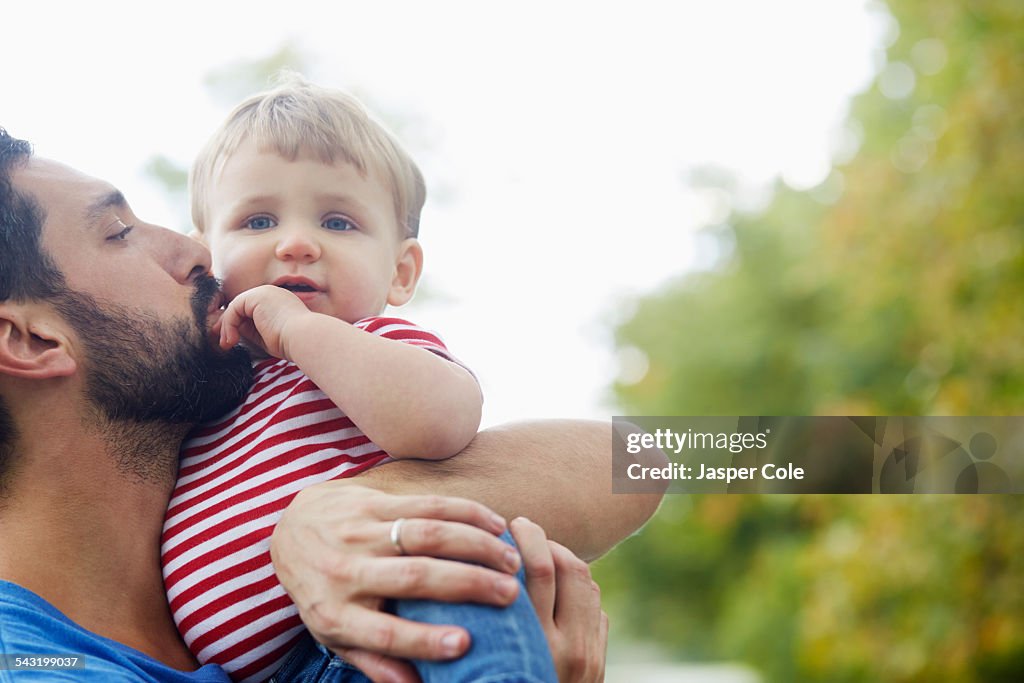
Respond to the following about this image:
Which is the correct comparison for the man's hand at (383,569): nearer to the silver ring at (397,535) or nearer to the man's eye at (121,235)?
the silver ring at (397,535)

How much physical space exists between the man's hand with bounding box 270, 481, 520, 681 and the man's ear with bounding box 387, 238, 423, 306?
0.65 metres

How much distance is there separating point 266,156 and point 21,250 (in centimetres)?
40

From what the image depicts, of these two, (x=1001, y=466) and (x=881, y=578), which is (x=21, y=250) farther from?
(x=881, y=578)

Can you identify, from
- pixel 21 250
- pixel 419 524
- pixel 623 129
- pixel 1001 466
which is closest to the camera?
pixel 419 524

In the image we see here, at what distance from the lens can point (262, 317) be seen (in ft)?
4.59

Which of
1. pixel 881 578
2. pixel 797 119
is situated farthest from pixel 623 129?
pixel 881 578

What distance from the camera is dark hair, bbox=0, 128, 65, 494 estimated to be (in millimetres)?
1409

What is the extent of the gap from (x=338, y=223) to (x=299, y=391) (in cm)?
34

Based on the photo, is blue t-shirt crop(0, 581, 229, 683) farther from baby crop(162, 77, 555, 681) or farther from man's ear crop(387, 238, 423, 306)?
man's ear crop(387, 238, 423, 306)

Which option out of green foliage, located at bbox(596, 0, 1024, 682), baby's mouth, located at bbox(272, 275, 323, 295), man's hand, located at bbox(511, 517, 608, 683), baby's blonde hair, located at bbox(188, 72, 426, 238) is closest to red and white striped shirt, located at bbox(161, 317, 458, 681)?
baby's mouth, located at bbox(272, 275, 323, 295)

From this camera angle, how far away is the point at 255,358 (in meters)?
1.60

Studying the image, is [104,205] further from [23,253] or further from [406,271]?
[406,271]

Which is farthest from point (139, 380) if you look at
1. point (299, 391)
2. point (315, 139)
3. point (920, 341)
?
point (920, 341)

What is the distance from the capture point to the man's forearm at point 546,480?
4.45 ft
